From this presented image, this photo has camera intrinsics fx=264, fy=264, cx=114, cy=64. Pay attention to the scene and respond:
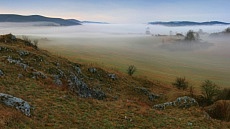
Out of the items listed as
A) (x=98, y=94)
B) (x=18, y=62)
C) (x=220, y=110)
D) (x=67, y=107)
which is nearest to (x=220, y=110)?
(x=220, y=110)

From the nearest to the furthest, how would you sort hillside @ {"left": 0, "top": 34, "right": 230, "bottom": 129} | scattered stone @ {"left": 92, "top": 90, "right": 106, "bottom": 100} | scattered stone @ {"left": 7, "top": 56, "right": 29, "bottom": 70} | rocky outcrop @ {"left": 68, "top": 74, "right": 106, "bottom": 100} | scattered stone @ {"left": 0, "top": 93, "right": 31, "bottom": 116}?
scattered stone @ {"left": 0, "top": 93, "right": 31, "bottom": 116}, hillside @ {"left": 0, "top": 34, "right": 230, "bottom": 129}, scattered stone @ {"left": 7, "top": 56, "right": 29, "bottom": 70}, rocky outcrop @ {"left": 68, "top": 74, "right": 106, "bottom": 100}, scattered stone @ {"left": 92, "top": 90, "right": 106, "bottom": 100}

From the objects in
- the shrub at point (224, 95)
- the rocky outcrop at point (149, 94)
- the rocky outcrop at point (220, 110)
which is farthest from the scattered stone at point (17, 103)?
the shrub at point (224, 95)

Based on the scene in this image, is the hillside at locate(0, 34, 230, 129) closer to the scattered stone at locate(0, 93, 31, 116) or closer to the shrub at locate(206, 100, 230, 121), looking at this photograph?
the scattered stone at locate(0, 93, 31, 116)

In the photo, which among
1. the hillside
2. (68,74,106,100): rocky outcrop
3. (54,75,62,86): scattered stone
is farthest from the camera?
(68,74,106,100): rocky outcrop

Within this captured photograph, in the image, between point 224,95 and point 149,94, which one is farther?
point 149,94

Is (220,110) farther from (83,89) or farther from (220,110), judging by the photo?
(83,89)

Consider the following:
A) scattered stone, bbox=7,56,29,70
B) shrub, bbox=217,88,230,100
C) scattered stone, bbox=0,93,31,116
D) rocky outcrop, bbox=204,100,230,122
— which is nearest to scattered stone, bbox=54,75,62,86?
scattered stone, bbox=7,56,29,70

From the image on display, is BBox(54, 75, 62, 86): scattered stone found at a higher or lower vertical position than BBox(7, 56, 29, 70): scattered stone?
lower

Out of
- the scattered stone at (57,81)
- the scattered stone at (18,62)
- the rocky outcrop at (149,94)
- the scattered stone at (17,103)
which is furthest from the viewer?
the rocky outcrop at (149,94)

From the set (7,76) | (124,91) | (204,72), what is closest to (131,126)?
(7,76)

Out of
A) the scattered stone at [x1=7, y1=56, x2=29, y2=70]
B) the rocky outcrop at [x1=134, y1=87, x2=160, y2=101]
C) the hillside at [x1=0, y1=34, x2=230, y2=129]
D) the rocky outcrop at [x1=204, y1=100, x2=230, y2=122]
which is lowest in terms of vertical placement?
the rocky outcrop at [x1=134, y1=87, x2=160, y2=101]

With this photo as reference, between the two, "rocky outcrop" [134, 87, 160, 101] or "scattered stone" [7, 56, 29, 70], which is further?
"rocky outcrop" [134, 87, 160, 101]

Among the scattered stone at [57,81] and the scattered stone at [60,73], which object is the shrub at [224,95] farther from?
the scattered stone at [57,81]

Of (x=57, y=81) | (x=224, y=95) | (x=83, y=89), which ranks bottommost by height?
(x=224, y=95)
